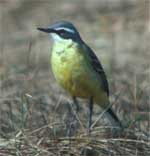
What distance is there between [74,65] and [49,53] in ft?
16.4

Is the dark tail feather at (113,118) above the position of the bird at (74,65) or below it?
below

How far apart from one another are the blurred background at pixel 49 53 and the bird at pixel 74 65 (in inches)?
11.9

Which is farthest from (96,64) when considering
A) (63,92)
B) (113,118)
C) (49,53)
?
(49,53)

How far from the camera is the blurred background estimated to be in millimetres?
7945

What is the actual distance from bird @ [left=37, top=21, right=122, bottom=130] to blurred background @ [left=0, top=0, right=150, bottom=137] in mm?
302

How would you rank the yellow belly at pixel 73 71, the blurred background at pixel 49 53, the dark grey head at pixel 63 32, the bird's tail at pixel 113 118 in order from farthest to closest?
the blurred background at pixel 49 53 < the bird's tail at pixel 113 118 < the dark grey head at pixel 63 32 < the yellow belly at pixel 73 71

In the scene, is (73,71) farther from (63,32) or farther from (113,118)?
(113,118)

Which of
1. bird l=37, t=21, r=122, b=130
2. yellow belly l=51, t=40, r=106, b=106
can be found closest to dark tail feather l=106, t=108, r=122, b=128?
bird l=37, t=21, r=122, b=130

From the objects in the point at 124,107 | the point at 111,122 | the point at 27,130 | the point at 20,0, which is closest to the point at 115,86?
the point at 124,107

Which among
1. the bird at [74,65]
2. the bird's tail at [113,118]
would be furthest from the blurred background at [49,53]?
the bird at [74,65]

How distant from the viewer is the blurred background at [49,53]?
7.95 m

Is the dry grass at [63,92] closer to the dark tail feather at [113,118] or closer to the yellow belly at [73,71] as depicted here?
the dark tail feather at [113,118]

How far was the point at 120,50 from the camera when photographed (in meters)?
12.2

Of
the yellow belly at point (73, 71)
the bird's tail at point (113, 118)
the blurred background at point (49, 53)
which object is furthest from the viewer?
the blurred background at point (49, 53)
